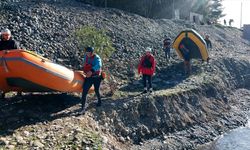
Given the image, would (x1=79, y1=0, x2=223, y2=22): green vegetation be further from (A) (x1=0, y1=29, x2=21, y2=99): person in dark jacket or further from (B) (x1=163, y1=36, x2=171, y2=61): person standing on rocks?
(A) (x1=0, y1=29, x2=21, y2=99): person in dark jacket

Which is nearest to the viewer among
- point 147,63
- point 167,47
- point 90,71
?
point 90,71

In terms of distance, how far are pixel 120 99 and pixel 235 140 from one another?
164 inches

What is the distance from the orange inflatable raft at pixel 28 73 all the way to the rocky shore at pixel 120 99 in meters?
0.57

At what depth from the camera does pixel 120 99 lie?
11266mm

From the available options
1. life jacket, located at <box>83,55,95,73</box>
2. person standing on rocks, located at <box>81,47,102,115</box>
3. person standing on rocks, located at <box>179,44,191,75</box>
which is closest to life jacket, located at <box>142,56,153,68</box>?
person standing on rocks, located at <box>81,47,102,115</box>

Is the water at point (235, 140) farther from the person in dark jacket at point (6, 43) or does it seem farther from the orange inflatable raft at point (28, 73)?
the person in dark jacket at point (6, 43)

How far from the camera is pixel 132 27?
19719mm

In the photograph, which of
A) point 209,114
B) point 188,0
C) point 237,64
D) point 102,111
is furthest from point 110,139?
point 188,0

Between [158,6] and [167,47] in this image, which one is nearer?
[167,47]

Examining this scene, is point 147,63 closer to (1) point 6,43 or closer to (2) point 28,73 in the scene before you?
(2) point 28,73

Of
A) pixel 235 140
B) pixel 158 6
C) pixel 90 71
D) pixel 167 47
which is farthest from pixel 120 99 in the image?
pixel 158 6

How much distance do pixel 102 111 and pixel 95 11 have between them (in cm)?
1077

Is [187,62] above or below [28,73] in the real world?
below

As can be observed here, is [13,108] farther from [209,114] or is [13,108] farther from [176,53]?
[176,53]
